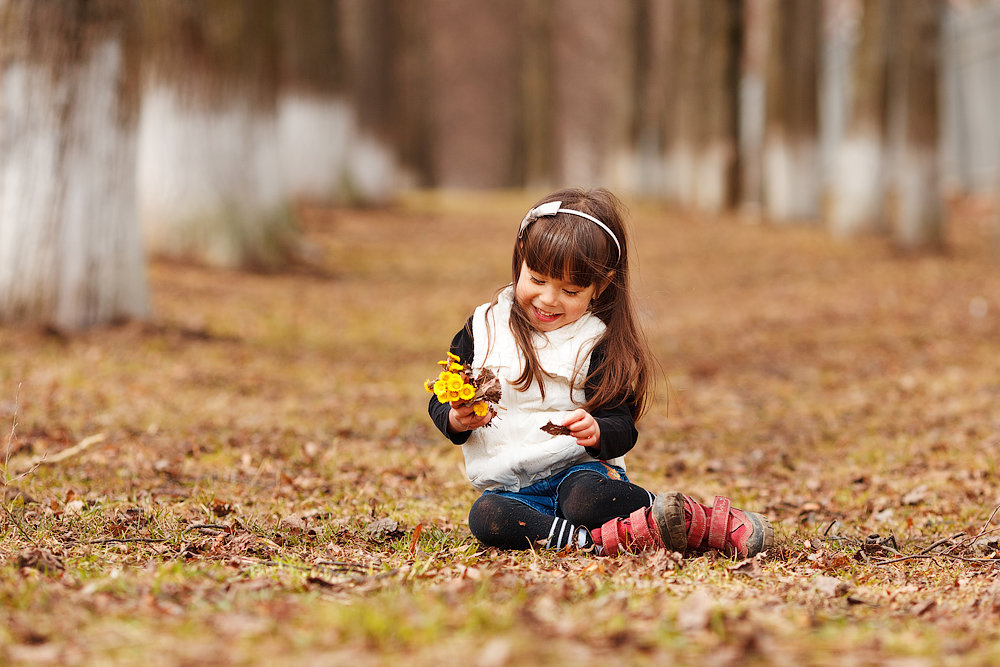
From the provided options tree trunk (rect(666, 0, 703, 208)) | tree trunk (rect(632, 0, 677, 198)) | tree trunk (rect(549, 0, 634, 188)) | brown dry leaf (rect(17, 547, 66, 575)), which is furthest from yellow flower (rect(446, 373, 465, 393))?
tree trunk (rect(549, 0, 634, 188))

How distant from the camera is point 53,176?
7.09 meters

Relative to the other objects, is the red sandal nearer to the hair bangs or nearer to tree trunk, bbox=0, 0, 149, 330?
the hair bangs

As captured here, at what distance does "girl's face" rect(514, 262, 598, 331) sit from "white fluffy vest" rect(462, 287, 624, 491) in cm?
5

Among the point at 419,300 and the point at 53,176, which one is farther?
the point at 419,300

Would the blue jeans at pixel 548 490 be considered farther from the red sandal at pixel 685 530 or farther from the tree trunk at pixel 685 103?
the tree trunk at pixel 685 103

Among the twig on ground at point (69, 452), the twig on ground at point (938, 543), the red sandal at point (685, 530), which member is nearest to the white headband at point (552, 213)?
the red sandal at point (685, 530)

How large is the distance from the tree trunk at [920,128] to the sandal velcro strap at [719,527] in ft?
35.1

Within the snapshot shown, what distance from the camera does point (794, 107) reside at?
18078mm

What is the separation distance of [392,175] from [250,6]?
1795 cm

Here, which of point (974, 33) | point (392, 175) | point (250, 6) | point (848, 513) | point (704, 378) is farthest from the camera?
point (392, 175)

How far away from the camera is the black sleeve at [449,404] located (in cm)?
344

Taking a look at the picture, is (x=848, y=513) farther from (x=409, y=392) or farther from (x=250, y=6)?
(x=250, y=6)

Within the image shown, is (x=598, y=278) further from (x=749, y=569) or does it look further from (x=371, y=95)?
(x=371, y=95)

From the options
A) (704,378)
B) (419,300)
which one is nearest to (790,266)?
(419,300)
